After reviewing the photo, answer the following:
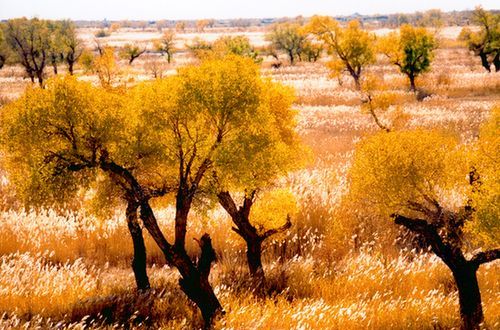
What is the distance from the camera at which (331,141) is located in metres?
21.4

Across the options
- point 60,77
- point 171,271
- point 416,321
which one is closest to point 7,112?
point 60,77

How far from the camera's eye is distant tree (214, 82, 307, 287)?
6348mm

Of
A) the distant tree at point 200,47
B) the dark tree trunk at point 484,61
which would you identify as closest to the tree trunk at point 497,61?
the dark tree trunk at point 484,61

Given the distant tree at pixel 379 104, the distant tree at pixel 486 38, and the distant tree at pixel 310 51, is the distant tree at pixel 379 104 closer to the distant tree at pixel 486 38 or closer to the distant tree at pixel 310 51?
the distant tree at pixel 486 38

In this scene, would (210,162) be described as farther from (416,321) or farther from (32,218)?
(32,218)

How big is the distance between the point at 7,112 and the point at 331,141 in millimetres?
16632

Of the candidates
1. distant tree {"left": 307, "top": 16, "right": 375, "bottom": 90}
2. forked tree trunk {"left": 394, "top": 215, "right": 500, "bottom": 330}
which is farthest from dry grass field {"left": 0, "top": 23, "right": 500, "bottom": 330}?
distant tree {"left": 307, "top": 16, "right": 375, "bottom": 90}

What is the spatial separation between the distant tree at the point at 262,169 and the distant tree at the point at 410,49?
33.0m

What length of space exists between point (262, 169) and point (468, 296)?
3362 millimetres

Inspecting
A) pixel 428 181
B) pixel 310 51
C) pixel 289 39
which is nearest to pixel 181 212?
pixel 428 181

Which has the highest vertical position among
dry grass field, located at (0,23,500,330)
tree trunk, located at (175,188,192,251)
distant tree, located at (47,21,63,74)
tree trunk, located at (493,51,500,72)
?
distant tree, located at (47,21,63,74)

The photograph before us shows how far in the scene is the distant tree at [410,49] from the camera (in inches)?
1531

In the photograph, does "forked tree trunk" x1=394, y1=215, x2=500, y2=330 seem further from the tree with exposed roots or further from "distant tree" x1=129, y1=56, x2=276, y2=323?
the tree with exposed roots

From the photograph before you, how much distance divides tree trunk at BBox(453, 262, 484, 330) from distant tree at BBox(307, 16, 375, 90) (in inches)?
1157
